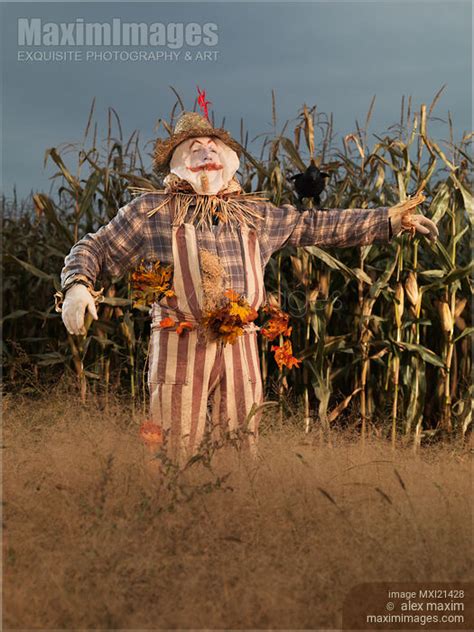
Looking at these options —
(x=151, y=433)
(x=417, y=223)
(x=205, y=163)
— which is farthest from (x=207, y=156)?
(x=151, y=433)

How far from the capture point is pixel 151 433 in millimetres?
3955

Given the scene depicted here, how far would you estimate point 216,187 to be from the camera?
4.27 meters

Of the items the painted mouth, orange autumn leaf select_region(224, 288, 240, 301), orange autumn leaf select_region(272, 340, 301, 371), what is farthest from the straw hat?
orange autumn leaf select_region(272, 340, 301, 371)

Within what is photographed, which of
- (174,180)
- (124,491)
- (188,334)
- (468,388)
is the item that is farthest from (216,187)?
(468,388)

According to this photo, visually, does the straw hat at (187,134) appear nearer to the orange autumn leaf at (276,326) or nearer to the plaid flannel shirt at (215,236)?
the plaid flannel shirt at (215,236)

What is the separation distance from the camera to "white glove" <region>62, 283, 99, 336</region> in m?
3.85

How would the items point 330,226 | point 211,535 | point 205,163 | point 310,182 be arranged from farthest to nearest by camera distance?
point 310,182
point 330,226
point 205,163
point 211,535

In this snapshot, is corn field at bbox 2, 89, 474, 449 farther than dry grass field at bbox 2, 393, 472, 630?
Yes

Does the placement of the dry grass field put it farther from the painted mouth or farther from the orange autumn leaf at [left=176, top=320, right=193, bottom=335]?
the painted mouth

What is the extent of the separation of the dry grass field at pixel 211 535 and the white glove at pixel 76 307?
1.77 ft

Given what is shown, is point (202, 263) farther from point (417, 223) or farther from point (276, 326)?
point (417, 223)

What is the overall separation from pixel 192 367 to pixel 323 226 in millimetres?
1050

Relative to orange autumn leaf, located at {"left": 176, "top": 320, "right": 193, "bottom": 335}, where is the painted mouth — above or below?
above

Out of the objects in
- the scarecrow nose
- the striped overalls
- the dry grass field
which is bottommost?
the dry grass field
